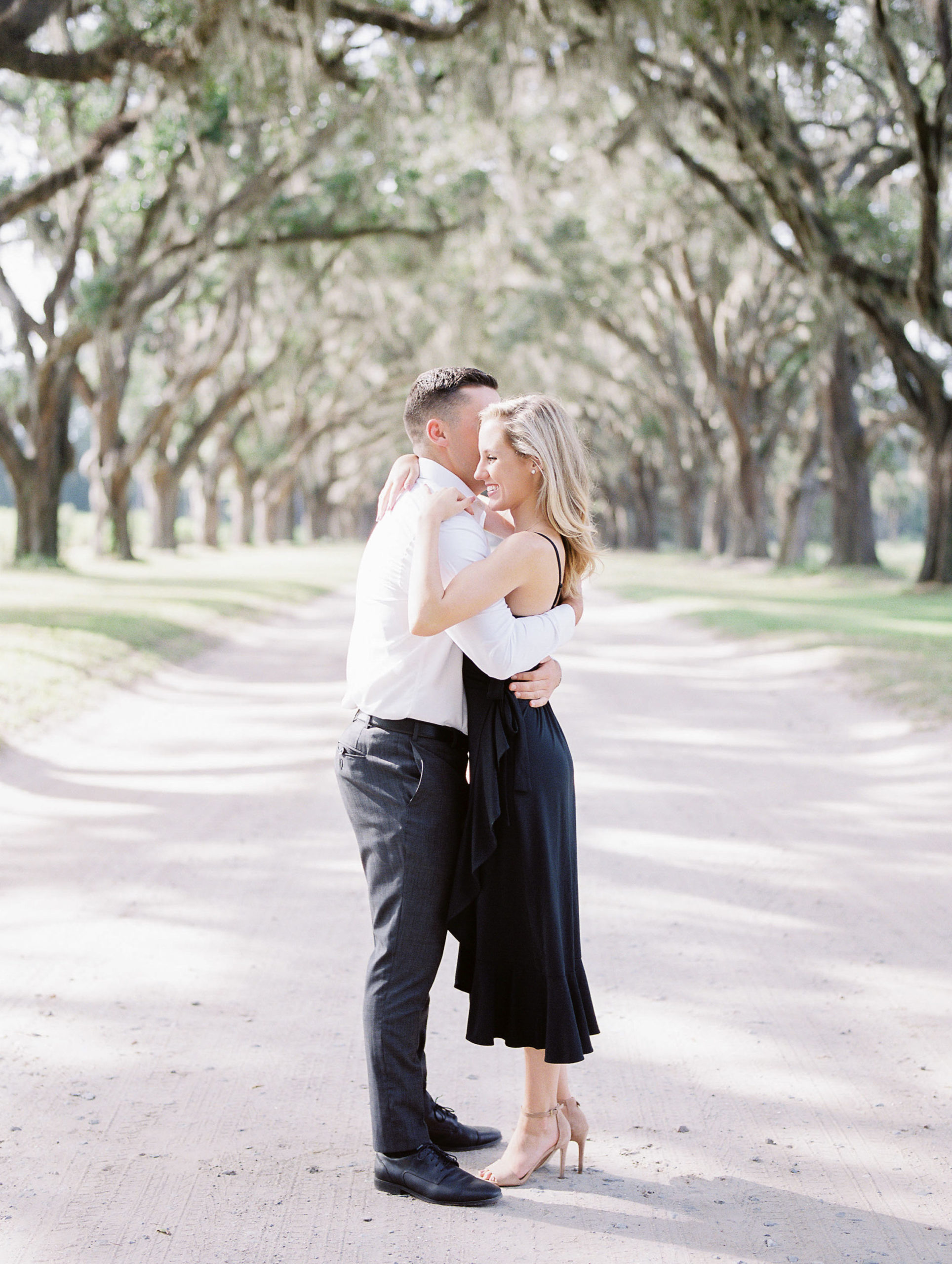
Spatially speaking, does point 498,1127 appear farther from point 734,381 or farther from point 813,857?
point 734,381

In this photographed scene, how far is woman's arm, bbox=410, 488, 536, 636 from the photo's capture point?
9.42 feet

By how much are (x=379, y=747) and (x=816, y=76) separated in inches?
568

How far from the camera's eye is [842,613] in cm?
1770

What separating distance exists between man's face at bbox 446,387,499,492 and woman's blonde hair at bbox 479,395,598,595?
0.03 meters

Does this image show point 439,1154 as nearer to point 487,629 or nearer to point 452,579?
point 487,629

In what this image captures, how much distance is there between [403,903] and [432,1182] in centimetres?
65

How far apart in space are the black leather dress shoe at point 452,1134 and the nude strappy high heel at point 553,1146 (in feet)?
0.44

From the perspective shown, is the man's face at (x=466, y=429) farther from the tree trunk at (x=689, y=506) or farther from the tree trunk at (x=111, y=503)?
the tree trunk at (x=689, y=506)

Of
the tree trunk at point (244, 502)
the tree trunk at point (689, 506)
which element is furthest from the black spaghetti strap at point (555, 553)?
the tree trunk at point (244, 502)

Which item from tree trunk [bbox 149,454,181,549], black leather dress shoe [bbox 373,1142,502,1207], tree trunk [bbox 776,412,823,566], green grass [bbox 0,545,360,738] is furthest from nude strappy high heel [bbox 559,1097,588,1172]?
tree trunk [bbox 149,454,181,549]

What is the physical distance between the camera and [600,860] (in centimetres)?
596

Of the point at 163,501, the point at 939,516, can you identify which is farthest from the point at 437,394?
the point at 163,501

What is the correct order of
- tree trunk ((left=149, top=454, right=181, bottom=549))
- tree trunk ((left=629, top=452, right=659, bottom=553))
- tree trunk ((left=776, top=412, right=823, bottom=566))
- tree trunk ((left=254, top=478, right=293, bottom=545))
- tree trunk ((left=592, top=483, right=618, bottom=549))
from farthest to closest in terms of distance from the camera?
tree trunk ((left=592, top=483, right=618, bottom=549))
tree trunk ((left=629, top=452, right=659, bottom=553))
tree trunk ((left=254, top=478, right=293, bottom=545))
tree trunk ((left=149, top=454, right=181, bottom=549))
tree trunk ((left=776, top=412, right=823, bottom=566))

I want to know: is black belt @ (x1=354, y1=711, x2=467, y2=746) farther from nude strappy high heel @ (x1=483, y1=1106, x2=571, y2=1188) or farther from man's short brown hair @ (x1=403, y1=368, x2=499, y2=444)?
nude strappy high heel @ (x1=483, y1=1106, x2=571, y2=1188)
